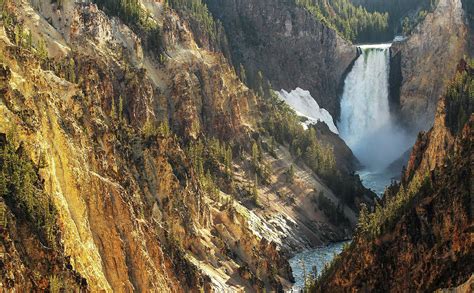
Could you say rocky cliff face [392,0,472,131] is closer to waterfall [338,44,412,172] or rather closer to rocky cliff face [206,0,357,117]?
waterfall [338,44,412,172]

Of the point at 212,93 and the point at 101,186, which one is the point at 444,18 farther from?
the point at 101,186

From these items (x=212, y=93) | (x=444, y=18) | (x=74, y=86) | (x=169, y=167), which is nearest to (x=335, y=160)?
(x=212, y=93)

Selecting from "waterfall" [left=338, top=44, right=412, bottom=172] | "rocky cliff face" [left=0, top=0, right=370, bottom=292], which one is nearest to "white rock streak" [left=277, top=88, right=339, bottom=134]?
"waterfall" [left=338, top=44, right=412, bottom=172]

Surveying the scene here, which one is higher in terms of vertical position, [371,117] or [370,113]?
[370,113]

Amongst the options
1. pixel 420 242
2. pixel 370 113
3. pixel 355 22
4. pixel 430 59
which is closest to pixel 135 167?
pixel 420 242

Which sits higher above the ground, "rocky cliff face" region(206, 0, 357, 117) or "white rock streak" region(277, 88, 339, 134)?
"rocky cliff face" region(206, 0, 357, 117)

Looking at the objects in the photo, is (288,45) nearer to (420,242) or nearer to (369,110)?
(369,110)

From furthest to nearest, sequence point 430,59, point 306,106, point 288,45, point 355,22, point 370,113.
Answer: point 355,22
point 288,45
point 370,113
point 306,106
point 430,59
